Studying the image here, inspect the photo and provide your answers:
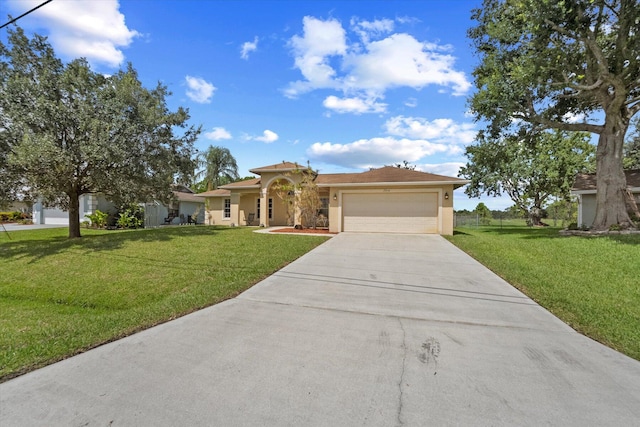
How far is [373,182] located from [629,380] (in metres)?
13.0

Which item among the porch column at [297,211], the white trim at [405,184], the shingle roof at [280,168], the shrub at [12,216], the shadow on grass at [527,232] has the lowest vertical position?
the shadow on grass at [527,232]

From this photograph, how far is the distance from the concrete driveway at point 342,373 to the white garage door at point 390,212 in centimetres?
1054

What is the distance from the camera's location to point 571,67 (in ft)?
43.2

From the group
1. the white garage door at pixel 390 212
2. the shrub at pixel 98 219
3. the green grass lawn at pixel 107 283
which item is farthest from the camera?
the shrub at pixel 98 219

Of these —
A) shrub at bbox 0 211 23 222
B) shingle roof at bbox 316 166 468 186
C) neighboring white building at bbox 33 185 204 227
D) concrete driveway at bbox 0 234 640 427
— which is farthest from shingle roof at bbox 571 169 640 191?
shrub at bbox 0 211 23 222

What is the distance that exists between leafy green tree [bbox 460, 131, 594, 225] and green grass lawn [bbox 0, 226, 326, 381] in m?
19.9

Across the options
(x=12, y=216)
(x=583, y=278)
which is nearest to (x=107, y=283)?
(x=583, y=278)

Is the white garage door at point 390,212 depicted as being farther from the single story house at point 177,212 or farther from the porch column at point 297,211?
the single story house at point 177,212

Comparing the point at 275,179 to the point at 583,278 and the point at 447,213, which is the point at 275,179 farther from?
the point at 583,278

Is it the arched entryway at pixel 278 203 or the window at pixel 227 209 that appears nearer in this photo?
the arched entryway at pixel 278 203

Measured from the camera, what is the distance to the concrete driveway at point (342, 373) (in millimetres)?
2406

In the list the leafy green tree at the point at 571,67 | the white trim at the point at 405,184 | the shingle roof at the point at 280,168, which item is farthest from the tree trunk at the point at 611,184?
the shingle roof at the point at 280,168

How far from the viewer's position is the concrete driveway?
2406 mm

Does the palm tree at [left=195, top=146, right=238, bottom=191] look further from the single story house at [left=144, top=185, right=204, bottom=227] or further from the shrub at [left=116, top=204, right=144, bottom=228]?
the shrub at [left=116, top=204, right=144, bottom=228]
